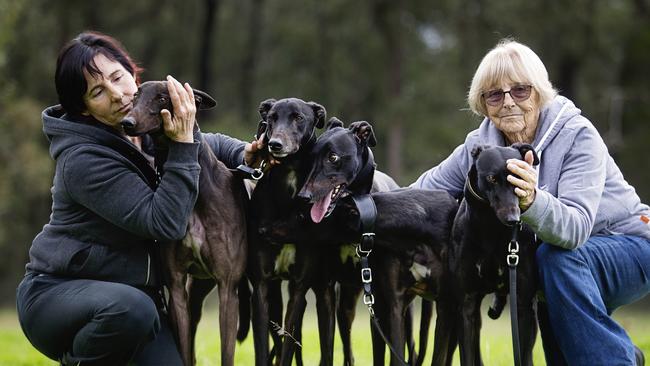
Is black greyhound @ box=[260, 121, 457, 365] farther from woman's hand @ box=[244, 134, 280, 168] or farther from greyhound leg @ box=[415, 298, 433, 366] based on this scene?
greyhound leg @ box=[415, 298, 433, 366]

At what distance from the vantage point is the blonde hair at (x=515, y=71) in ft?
15.3

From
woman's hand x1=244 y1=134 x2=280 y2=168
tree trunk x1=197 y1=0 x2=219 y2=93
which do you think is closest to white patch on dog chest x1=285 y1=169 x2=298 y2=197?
woman's hand x1=244 y1=134 x2=280 y2=168

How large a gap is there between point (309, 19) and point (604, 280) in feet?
71.7

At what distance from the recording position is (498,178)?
4.07 m

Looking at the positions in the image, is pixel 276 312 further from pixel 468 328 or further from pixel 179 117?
pixel 179 117

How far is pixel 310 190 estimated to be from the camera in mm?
4480

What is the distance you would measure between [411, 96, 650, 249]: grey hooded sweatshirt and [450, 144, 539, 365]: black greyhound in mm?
213

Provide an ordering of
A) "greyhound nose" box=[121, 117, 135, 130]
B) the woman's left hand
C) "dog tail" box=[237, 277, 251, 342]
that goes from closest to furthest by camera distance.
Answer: the woman's left hand, "greyhound nose" box=[121, 117, 135, 130], "dog tail" box=[237, 277, 251, 342]

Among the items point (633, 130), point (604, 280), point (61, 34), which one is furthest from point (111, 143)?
point (633, 130)

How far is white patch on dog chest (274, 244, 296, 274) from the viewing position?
468cm

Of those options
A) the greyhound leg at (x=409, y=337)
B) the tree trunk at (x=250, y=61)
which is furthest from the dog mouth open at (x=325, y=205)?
the tree trunk at (x=250, y=61)

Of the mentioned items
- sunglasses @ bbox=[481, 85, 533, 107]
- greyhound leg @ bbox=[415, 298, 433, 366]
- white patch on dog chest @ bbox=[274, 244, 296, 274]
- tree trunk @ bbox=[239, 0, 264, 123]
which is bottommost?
tree trunk @ bbox=[239, 0, 264, 123]

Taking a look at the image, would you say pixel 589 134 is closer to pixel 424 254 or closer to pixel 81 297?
pixel 424 254

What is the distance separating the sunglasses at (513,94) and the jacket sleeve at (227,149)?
147cm
